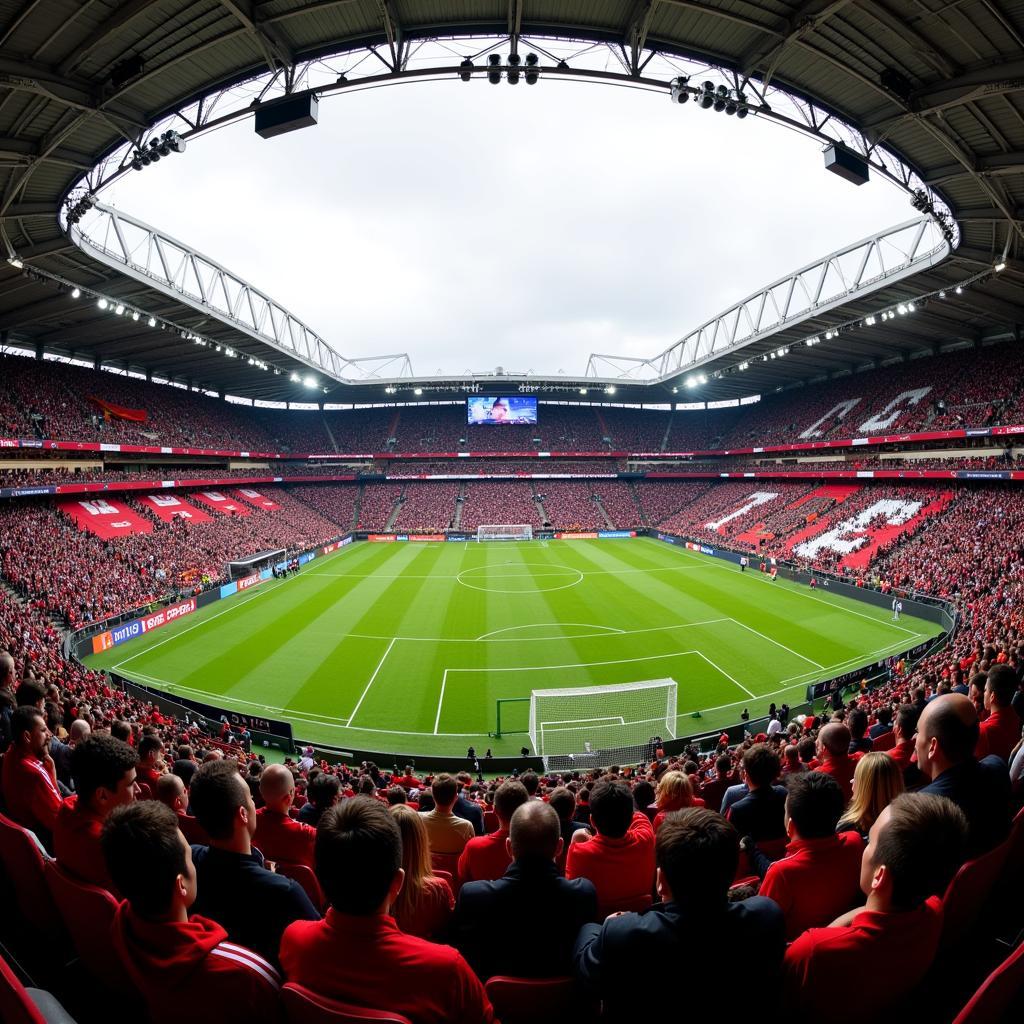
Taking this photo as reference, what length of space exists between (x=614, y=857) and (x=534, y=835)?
115 cm

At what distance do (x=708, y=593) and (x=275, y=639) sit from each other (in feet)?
81.4

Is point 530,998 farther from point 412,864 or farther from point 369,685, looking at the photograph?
point 369,685

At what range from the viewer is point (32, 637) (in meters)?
19.1

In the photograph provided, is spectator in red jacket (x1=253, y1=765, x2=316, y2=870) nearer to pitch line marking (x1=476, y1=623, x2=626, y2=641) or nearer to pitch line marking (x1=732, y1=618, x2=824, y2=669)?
pitch line marking (x1=476, y1=623, x2=626, y2=641)

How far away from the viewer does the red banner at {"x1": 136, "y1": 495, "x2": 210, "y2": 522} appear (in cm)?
4138

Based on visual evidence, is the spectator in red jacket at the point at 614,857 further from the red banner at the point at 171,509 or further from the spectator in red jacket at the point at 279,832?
the red banner at the point at 171,509

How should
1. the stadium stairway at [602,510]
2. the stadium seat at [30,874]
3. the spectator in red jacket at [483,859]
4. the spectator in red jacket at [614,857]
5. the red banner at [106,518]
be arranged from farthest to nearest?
the stadium stairway at [602,510], the red banner at [106,518], the spectator in red jacket at [483,859], the spectator in red jacket at [614,857], the stadium seat at [30,874]

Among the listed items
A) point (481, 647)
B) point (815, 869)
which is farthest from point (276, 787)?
point (481, 647)

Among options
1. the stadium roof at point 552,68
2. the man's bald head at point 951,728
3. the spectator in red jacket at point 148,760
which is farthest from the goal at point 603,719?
the stadium roof at point 552,68

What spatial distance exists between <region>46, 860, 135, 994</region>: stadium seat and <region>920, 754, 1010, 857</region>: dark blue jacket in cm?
488

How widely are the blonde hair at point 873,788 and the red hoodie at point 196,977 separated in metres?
4.05

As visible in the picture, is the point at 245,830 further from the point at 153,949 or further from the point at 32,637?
the point at 32,637

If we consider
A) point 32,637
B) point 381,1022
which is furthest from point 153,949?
point 32,637

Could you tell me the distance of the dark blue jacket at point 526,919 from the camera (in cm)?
279
